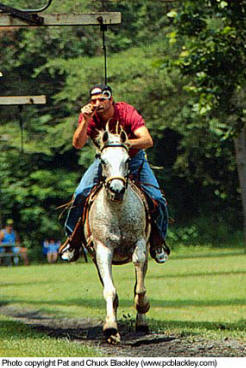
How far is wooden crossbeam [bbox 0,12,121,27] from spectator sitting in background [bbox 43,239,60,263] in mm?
10821

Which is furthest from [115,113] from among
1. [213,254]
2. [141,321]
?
[213,254]

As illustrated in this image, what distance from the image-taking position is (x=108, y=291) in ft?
30.1

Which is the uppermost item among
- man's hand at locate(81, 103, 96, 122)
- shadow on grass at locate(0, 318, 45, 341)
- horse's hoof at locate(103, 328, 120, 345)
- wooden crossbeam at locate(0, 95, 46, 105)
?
wooden crossbeam at locate(0, 95, 46, 105)

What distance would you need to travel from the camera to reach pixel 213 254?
2130 cm

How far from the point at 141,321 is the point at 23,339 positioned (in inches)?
43.5

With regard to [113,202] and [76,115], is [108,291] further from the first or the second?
[76,115]

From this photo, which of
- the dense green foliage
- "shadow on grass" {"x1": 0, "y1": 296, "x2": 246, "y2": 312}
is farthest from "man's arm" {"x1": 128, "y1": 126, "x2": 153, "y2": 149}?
the dense green foliage

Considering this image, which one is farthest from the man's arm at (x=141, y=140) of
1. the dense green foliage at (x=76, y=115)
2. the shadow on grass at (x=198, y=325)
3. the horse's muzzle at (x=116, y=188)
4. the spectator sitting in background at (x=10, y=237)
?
the spectator sitting in background at (x=10, y=237)

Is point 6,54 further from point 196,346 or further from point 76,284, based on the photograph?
point 196,346

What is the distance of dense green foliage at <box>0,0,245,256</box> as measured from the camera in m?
22.2

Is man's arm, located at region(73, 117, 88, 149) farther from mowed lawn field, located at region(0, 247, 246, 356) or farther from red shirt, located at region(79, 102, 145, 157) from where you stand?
mowed lawn field, located at region(0, 247, 246, 356)

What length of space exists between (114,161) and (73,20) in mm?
2594

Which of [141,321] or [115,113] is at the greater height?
[115,113]

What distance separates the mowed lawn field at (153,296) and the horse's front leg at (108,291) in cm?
30
